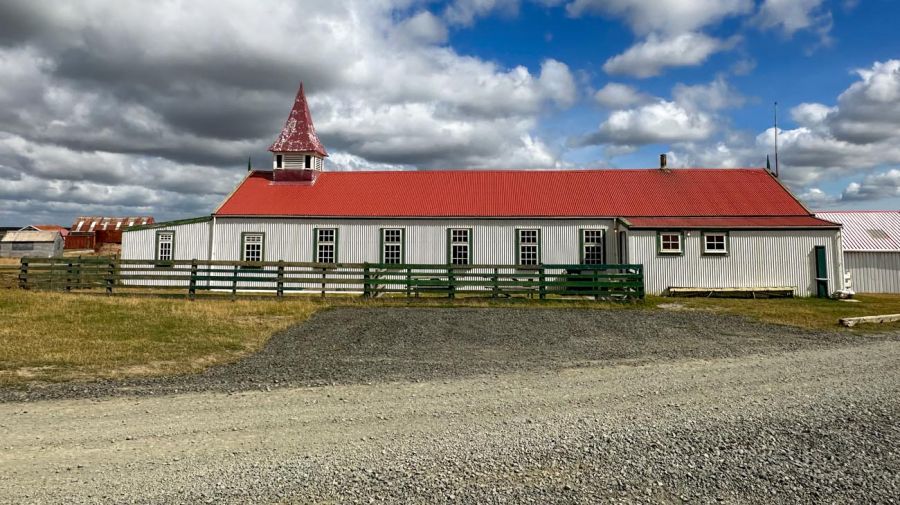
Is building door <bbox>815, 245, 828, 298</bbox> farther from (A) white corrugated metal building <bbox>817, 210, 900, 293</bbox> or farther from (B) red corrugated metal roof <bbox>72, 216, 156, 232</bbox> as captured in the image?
(B) red corrugated metal roof <bbox>72, 216, 156, 232</bbox>

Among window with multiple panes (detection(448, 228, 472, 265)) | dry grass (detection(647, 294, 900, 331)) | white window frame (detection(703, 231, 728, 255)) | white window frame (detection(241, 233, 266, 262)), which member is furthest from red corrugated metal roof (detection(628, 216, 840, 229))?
white window frame (detection(241, 233, 266, 262))

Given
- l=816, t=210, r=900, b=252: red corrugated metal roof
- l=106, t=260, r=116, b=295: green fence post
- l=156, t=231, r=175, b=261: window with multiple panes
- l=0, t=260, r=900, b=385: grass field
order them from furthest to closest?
1. l=816, t=210, r=900, b=252: red corrugated metal roof
2. l=156, t=231, r=175, b=261: window with multiple panes
3. l=106, t=260, r=116, b=295: green fence post
4. l=0, t=260, r=900, b=385: grass field

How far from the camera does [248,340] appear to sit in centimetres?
1071

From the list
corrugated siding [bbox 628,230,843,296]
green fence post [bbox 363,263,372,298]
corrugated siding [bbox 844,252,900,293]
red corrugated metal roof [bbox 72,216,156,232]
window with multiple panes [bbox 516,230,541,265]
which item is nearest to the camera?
green fence post [bbox 363,263,372,298]

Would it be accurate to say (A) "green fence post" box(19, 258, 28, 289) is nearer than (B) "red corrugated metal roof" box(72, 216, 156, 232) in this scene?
Yes

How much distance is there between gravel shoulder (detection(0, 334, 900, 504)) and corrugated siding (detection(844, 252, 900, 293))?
75.9 feet

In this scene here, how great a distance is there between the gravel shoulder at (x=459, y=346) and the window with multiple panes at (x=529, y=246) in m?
8.01

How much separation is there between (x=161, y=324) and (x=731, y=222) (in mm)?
20471

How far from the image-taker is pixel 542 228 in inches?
927

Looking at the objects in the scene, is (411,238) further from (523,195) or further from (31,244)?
(31,244)

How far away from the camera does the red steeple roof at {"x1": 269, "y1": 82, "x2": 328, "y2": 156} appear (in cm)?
2758

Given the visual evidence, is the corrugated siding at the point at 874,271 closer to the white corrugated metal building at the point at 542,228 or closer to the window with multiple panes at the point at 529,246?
the white corrugated metal building at the point at 542,228

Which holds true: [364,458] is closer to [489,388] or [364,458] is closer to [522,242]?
[489,388]

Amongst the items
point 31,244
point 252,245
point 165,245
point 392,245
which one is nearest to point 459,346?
point 392,245
